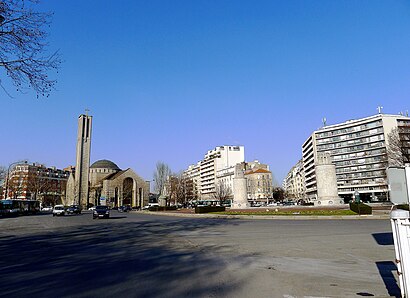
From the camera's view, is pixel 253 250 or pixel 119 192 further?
pixel 119 192

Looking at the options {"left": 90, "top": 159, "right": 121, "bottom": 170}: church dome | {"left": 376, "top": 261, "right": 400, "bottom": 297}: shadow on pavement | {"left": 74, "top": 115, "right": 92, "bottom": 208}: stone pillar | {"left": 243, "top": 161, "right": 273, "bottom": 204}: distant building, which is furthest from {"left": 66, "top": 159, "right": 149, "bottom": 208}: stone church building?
{"left": 376, "top": 261, "right": 400, "bottom": 297}: shadow on pavement

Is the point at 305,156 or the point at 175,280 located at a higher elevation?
the point at 305,156

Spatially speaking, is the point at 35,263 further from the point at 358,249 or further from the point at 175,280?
the point at 358,249

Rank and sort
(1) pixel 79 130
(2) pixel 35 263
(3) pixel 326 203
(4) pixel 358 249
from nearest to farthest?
(2) pixel 35 263
(4) pixel 358 249
(3) pixel 326 203
(1) pixel 79 130

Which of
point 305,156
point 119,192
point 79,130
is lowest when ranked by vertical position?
point 119,192

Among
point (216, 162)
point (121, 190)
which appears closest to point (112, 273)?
point (121, 190)

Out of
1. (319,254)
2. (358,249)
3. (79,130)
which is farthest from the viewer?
(79,130)

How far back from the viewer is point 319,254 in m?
9.51

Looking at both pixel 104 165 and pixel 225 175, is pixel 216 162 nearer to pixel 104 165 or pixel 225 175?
pixel 225 175

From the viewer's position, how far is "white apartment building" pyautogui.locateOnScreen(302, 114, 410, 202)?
88.1 m

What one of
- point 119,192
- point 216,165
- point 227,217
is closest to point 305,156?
point 216,165

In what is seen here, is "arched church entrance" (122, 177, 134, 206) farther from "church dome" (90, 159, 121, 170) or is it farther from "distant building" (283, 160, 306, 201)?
"distant building" (283, 160, 306, 201)

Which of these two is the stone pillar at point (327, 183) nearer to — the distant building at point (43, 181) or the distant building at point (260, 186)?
the distant building at point (43, 181)

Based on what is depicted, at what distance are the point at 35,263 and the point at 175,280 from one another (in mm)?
4515
